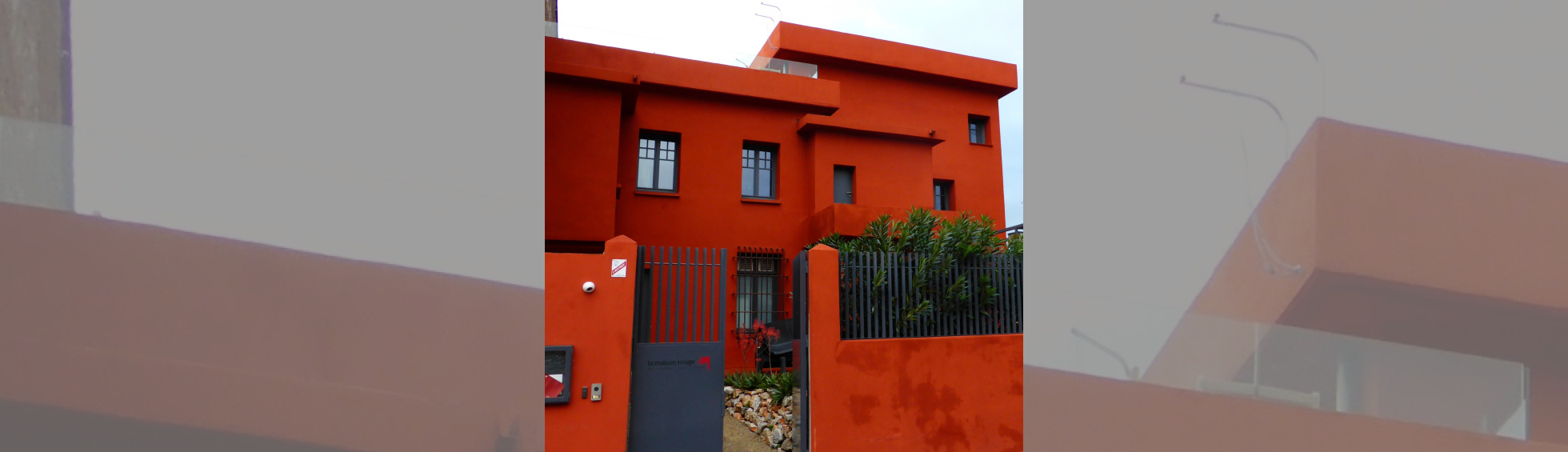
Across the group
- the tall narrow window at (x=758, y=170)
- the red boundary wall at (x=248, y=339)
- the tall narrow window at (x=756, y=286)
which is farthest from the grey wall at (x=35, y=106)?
the tall narrow window at (x=758, y=170)

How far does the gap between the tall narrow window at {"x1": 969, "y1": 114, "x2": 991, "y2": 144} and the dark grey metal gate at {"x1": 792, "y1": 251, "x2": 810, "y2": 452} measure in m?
11.1

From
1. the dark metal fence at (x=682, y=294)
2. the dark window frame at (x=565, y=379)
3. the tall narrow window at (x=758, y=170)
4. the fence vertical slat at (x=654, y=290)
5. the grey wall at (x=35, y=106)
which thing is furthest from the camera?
the tall narrow window at (x=758, y=170)

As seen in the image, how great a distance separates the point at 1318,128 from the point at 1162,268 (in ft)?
2.17

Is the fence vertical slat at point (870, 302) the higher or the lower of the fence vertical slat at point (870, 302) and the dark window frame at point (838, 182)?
the lower

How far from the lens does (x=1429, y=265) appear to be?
1979mm

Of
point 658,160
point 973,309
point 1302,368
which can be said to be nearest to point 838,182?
point 658,160

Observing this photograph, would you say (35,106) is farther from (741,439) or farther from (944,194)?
(944,194)

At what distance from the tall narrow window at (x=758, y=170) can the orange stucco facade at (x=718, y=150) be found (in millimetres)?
96

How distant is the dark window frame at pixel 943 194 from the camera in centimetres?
1606

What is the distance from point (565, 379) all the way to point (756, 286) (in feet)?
21.2

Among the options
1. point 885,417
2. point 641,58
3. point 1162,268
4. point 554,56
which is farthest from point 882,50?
point 1162,268

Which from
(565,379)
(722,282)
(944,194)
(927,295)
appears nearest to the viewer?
(565,379)

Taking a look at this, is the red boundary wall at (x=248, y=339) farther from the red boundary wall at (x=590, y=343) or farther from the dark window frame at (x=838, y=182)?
the dark window frame at (x=838, y=182)

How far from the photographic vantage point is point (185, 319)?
268 cm
